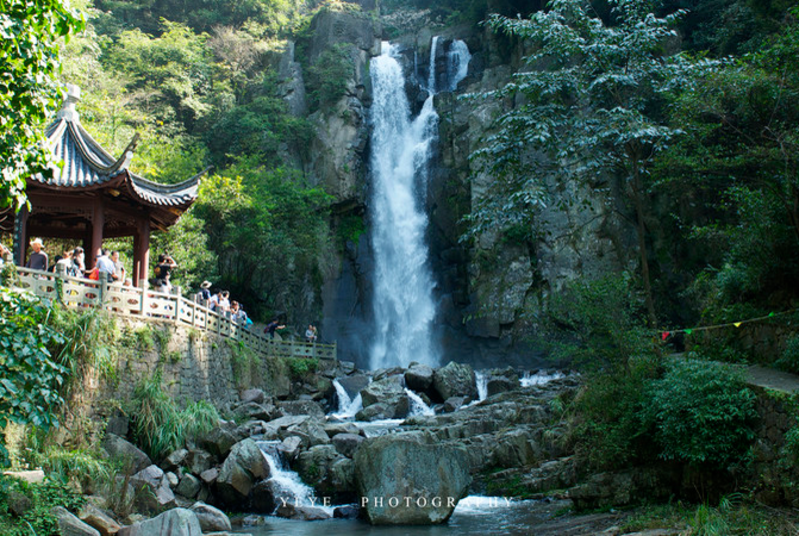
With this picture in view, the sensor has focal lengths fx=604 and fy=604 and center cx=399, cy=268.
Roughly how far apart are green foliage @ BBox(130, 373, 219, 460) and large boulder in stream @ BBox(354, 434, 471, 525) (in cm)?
388

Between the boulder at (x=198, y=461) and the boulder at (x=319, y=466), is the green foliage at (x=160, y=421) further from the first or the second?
the boulder at (x=319, y=466)

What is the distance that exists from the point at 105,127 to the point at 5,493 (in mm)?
17875

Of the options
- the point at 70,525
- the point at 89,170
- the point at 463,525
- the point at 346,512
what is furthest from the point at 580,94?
the point at 70,525

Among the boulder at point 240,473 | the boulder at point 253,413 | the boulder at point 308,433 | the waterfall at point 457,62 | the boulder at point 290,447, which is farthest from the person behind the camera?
the waterfall at point 457,62

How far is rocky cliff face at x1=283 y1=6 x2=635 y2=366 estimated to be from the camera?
90.0ft

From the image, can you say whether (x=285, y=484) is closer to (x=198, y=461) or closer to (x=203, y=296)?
(x=198, y=461)

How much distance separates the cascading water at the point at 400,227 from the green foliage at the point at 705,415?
20.4m

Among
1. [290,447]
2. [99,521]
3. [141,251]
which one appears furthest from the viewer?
[141,251]

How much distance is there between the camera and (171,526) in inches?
312

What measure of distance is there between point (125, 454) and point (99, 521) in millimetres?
2554

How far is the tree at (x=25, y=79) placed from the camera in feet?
18.5

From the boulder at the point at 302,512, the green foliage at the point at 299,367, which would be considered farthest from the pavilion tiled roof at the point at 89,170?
the green foliage at the point at 299,367

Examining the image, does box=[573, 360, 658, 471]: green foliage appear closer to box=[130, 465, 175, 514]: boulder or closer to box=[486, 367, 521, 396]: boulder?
box=[130, 465, 175, 514]: boulder

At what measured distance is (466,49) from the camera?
36.3 m
